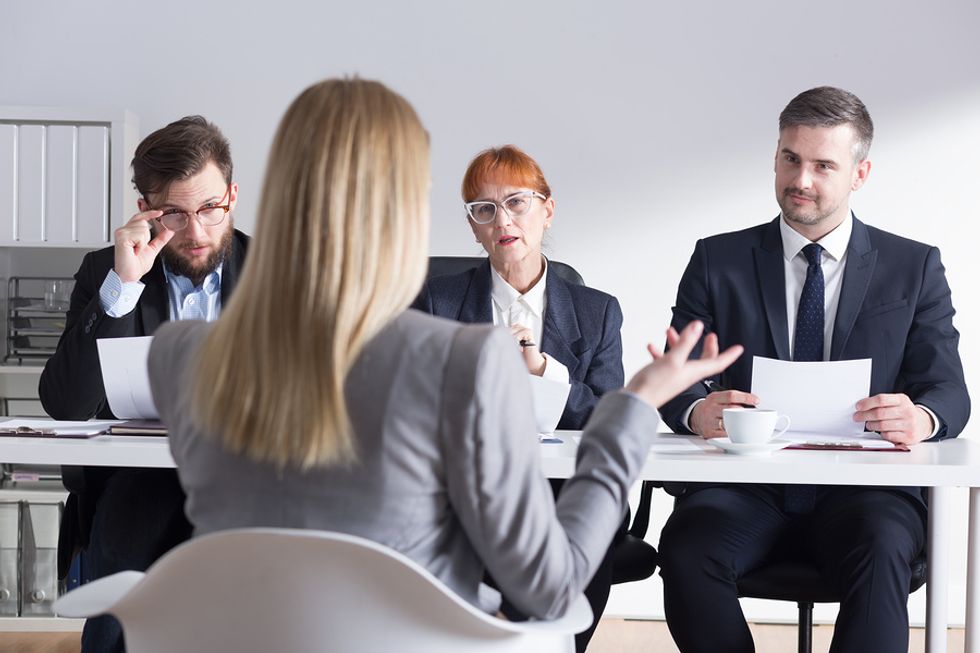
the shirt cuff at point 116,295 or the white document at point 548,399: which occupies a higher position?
the shirt cuff at point 116,295

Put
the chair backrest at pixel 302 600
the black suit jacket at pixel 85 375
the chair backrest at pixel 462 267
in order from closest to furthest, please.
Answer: the chair backrest at pixel 302 600 < the black suit jacket at pixel 85 375 < the chair backrest at pixel 462 267

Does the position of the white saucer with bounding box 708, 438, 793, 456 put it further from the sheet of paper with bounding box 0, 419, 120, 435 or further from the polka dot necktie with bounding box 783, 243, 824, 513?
the sheet of paper with bounding box 0, 419, 120, 435

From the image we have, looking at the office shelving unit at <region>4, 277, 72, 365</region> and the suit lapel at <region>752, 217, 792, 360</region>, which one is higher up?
the suit lapel at <region>752, 217, 792, 360</region>

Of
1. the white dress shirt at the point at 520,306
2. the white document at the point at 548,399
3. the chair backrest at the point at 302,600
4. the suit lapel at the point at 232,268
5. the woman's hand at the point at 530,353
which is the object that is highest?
the suit lapel at the point at 232,268

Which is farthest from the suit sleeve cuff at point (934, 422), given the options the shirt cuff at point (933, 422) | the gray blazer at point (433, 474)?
the gray blazer at point (433, 474)

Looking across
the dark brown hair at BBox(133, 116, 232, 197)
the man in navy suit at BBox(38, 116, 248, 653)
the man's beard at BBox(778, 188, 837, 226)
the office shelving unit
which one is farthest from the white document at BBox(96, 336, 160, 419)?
the office shelving unit

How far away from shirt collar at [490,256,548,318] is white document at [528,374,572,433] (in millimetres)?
555

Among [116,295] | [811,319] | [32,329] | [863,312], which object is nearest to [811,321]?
[811,319]

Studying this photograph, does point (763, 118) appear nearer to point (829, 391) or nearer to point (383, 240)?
point (829, 391)

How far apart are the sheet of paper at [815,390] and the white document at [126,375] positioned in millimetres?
1094

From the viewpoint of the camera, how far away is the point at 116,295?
227cm

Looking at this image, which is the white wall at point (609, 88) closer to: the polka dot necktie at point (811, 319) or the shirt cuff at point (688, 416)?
the polka dot necktie at point (811, 319)

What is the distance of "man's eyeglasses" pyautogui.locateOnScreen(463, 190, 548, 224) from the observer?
2.53 metres

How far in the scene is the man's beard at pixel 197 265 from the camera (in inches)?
94.5
